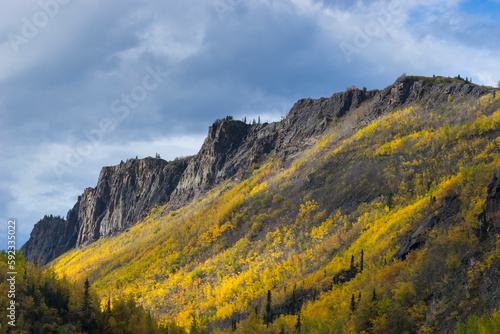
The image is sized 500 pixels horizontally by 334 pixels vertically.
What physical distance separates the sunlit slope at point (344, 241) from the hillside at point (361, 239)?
393mm

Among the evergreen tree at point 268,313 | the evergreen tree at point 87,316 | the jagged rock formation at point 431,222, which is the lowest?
the evergreen tree at point 268,313

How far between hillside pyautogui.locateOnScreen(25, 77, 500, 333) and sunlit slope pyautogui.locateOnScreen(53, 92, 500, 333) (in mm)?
393

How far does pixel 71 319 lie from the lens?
8306cm

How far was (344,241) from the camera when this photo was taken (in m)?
118

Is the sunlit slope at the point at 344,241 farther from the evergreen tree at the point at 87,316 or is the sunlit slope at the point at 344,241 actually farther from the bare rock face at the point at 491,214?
the evergreen tree at the point at 87,316

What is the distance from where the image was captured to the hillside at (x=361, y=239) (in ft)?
249

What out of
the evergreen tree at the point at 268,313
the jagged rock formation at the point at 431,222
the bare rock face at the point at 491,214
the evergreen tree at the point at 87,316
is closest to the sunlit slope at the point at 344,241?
the evergreen tree at the point at 268,313

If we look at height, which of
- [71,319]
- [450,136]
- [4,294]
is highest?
[450,136]

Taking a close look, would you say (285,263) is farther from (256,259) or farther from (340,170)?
(340,170)

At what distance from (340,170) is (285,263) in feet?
151

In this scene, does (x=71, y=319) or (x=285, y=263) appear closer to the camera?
(x=71, y=319)

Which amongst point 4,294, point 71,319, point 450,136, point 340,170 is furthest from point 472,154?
point 4,294

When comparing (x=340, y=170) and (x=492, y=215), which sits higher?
(x=340, y=170)

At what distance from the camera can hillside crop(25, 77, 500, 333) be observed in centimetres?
7600
